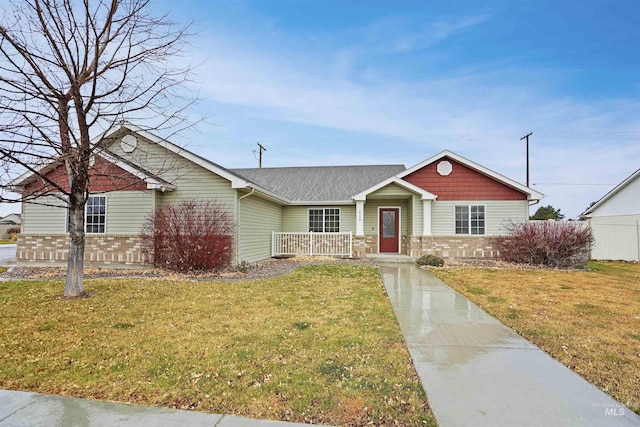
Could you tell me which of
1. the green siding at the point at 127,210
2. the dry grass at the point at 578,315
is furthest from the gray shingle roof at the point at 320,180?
the dry grass at the point at 578,315

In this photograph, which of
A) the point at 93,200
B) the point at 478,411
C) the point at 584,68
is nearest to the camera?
the point at 478,411

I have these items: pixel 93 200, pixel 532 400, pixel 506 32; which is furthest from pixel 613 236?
pixel 93 200

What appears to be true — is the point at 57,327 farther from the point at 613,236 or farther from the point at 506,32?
the point at 613,236

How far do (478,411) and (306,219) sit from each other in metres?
14.7

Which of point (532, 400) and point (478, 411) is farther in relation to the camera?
point (532, 400)

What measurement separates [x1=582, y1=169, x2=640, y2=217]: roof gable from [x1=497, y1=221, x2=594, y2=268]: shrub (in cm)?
686

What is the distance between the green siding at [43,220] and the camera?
41.6ft

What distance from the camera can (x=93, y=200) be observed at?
1248 cm

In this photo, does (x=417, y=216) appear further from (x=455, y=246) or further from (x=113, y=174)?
(x=113, y=174)

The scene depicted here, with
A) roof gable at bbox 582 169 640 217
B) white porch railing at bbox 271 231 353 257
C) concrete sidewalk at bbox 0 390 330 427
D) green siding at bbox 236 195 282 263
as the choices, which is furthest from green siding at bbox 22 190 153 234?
roof gable at bbox 582 169 640 217

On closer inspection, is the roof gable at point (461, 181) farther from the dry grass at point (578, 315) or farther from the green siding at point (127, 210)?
the green siding at point (127, 210)

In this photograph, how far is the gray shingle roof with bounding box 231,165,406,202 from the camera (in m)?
17.5

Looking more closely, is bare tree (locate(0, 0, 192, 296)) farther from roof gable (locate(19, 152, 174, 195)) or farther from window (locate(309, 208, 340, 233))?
window (locate(309, 208, 340, 233))

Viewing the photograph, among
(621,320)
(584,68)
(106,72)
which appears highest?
(584,68)
